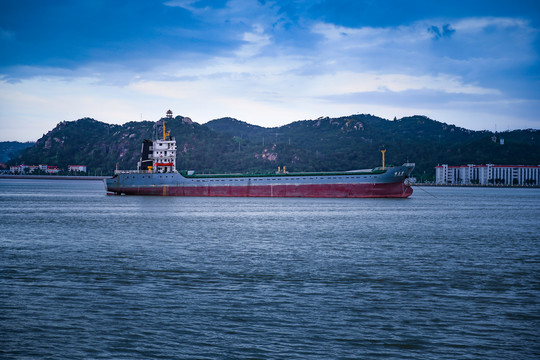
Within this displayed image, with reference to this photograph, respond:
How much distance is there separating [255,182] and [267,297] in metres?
55.9

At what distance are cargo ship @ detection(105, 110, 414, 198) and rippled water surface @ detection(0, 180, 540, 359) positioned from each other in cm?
3641

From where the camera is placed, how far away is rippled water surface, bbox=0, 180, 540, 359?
1020cm

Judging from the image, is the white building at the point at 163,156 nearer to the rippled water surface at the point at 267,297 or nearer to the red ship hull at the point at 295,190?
the red ship hull at the point at 295,190

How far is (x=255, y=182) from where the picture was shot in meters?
70.1

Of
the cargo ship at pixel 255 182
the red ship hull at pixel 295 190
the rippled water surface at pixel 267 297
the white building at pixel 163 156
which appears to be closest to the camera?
the rippled water surface at pixel 267 297

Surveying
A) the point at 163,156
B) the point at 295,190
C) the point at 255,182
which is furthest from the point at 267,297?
the point at 163,156

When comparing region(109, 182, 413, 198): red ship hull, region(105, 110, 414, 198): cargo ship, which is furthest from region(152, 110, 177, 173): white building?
region(109, 182, 413, 198): red ship hull

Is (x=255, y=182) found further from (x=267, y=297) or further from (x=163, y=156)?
(x=267, y=297)

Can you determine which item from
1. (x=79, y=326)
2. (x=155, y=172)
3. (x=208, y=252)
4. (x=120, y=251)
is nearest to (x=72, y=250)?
(x=120, y=251)

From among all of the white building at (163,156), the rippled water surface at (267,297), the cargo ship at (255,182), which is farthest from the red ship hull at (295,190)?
the rippled water surface at (267,297)

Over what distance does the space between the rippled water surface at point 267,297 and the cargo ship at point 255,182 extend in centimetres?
3641

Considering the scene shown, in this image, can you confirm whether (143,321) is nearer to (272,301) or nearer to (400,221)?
(272,301)

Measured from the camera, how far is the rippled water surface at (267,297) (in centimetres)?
1020

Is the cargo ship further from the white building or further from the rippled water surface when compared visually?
the rippled water surface
